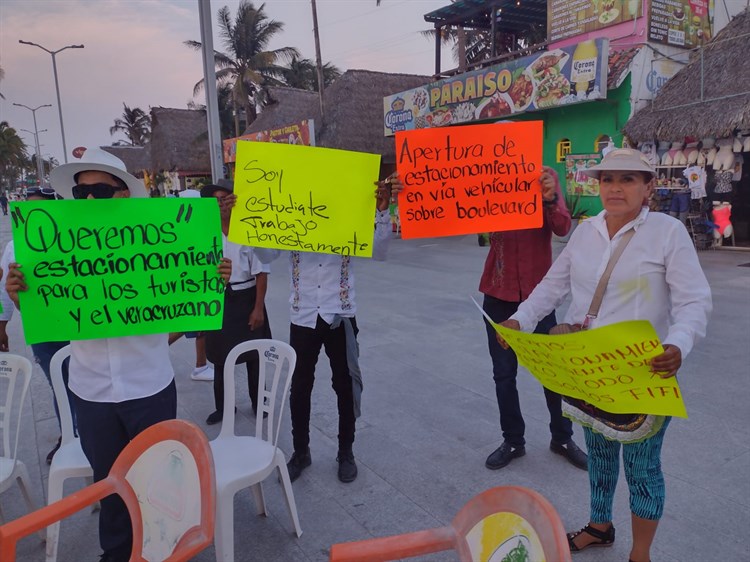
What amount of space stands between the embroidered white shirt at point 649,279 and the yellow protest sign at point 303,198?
1.06 m

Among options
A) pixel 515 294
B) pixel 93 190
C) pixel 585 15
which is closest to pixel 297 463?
pixel 515 294

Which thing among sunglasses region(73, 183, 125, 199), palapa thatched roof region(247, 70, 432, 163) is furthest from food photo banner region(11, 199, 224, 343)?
palapa thatched roof region(247, 70, 432, 163)

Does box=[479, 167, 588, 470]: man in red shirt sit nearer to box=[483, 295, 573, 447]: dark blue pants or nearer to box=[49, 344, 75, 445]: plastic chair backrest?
box=[483, 295, 573, 447]: dark blue pants

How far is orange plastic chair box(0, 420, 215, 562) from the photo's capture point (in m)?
1.47

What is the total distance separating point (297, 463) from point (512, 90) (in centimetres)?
1126

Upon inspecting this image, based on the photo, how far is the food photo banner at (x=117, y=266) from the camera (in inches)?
76.9

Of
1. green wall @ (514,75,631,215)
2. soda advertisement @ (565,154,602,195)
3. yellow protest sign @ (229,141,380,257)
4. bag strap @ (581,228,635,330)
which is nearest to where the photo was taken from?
bag strap @ (581,228,635,330)

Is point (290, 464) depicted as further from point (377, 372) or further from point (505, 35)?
point (505, 35)

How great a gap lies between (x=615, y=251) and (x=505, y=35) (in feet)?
64.2

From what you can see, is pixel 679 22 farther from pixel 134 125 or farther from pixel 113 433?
pixel 134 125

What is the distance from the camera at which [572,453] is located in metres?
2.99

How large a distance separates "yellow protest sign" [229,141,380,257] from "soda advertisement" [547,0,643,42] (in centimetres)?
1095

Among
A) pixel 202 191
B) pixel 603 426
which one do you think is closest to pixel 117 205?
pixel 202 191

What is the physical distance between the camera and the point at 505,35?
1898cm
